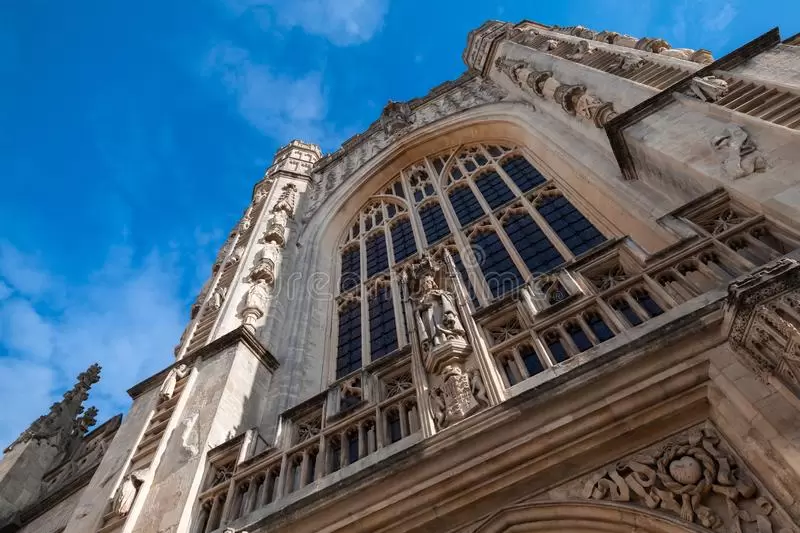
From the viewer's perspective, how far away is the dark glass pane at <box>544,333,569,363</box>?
5.97 m

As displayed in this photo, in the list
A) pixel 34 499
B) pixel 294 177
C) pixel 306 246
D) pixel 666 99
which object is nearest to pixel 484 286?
pixel 666 99

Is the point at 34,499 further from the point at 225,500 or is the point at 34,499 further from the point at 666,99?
the point at 666,99

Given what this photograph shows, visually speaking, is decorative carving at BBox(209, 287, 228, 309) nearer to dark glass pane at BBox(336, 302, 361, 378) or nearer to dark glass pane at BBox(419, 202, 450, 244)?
dark glass pane at BBox(336, 302, 361, 378)

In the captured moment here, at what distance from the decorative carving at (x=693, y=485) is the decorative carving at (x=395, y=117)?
16.2 metres

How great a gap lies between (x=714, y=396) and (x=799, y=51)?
6.02m

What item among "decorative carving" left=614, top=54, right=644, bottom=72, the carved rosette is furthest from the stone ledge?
"decorative carving" left=614, top=54, right=644, bottom=72

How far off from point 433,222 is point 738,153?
846 centimetres

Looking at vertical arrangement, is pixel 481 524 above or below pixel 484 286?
below

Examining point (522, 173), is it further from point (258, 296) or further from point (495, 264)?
point (258, 296)

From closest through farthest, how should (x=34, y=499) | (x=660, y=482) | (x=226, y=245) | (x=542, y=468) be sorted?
(x=660, y=482)
(x=542, y=468)
(x=34, y=499)
(x=226, y=245)

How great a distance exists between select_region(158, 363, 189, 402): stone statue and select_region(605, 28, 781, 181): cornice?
7.69 metres

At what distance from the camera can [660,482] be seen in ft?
14.0

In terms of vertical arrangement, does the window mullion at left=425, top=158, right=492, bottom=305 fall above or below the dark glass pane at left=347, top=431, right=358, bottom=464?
above

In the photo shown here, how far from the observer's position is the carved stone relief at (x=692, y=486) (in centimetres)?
374
